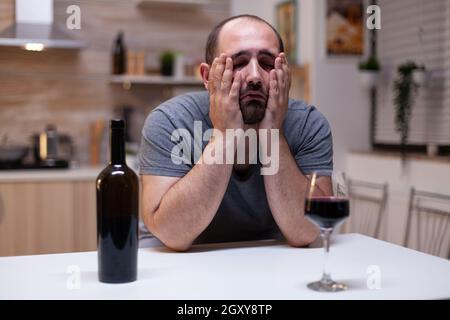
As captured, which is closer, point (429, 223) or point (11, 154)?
point (429, 223)

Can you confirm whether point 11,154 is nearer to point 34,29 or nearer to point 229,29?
point 34,29

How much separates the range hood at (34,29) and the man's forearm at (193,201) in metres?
1.99

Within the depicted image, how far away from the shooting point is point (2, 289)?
2.98ft

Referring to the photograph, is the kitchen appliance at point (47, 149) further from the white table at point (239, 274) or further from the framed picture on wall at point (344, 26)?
the white table at point (239, 274)

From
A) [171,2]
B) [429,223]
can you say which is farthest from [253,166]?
[171,2]

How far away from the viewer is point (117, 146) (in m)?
0.92

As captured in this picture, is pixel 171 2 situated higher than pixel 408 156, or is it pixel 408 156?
pixel 171 2

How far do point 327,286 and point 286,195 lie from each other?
39 cm

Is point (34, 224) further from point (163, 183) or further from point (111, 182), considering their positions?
point (111, 182)

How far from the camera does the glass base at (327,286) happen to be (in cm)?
91

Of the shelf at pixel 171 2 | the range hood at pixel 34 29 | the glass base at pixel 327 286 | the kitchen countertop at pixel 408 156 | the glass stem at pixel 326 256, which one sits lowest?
the glass base at pixel 327 286

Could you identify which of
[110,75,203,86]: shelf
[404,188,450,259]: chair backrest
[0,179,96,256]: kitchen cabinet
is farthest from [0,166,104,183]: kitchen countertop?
[404,188,450,259]: chair backrest

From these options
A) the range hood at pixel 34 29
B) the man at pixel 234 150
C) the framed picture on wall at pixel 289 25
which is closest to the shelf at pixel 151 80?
the range hood at pixel 34 29
